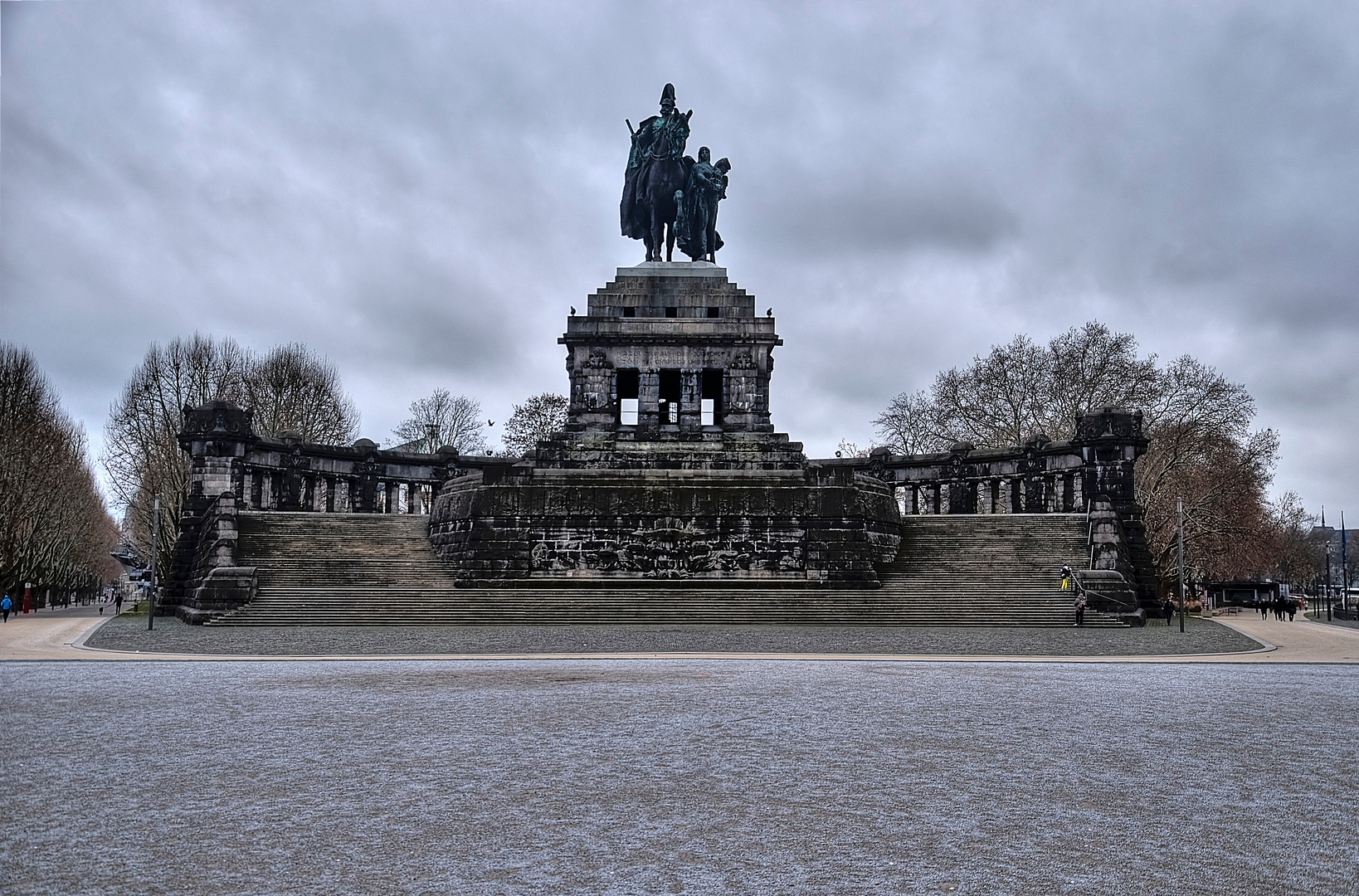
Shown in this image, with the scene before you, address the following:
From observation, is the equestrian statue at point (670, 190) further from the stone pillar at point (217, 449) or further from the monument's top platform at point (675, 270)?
the stone pillar at point (217, 449)

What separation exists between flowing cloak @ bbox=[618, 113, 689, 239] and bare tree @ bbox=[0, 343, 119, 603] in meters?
27.3

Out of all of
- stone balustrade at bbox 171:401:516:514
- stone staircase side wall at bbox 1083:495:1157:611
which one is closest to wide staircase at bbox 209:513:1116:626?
stone staircase side wall at bbox 1083:495:1157:611

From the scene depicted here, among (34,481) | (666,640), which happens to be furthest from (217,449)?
(666,640)

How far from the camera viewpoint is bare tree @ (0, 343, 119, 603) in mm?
46719

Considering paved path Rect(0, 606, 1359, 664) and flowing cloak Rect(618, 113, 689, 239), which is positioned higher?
flowing cloak Rect(618, 113, 689, 239)

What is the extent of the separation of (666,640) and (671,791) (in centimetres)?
1569

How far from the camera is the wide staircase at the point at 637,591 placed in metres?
29.5

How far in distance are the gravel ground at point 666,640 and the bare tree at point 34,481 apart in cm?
2195

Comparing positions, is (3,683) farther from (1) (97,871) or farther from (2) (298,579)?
(2) (298,579)

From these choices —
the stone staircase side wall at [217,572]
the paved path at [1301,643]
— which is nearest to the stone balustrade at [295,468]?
the stone staircase side wall at [217,572]

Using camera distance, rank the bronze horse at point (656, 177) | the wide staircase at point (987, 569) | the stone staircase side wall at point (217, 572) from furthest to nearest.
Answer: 1. the bronze horse at point (656, 177)
2. the stone staircase side wall at point (217, 572)
3. the wide staircase at point (987, 569)

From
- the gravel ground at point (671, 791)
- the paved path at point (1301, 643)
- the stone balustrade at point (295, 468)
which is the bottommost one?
the paved path at point (1301, 643)

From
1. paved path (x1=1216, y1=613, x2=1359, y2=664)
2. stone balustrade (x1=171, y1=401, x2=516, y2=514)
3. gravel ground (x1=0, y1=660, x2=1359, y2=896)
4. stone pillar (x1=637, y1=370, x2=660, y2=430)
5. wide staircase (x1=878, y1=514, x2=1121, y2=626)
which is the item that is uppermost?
stone pillar (x1=637, y1=370, x2=660, y2=430)

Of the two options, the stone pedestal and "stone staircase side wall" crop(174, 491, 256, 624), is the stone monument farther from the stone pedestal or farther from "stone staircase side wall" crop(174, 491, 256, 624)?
"stone staircase side wall" crop(174, 491, 256, 624)
